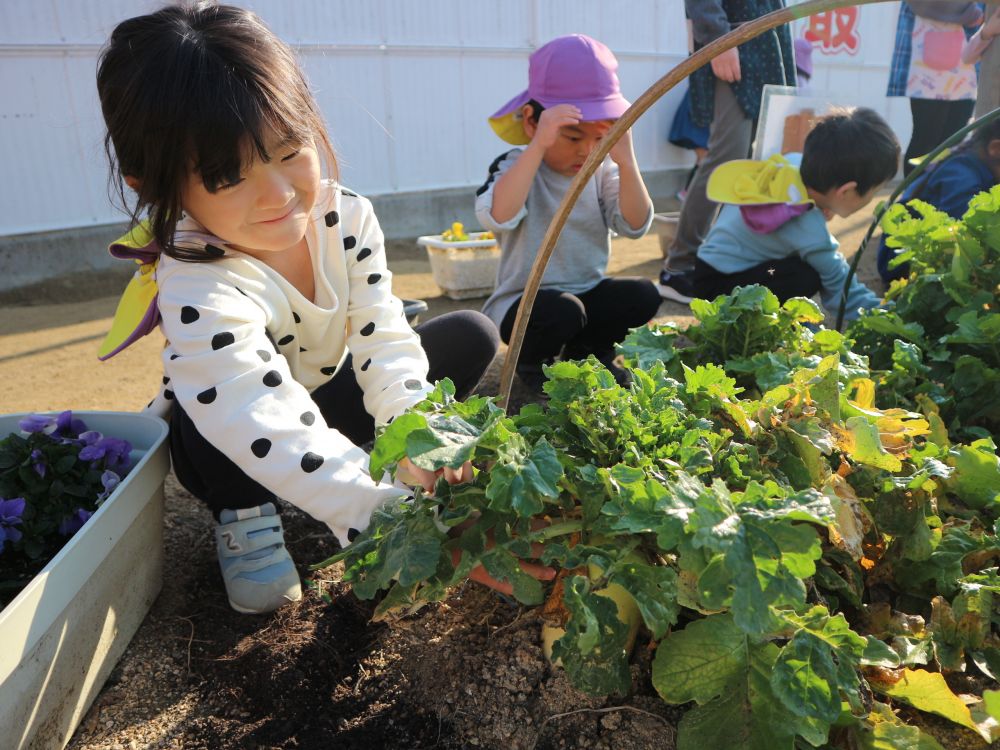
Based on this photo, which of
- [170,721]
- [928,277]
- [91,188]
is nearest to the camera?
[170,721]

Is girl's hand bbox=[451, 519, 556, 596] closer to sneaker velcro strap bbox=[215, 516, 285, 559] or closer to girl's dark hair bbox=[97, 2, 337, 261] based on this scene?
sneaker velcro strap bbox=[215, 516, 285, 559]

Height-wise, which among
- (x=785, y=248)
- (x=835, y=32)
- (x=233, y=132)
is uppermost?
(x=233, y=132)

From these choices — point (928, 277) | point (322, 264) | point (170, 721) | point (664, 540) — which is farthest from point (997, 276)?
point (170, 721)

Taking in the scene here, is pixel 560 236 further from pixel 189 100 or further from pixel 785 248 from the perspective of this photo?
pixel 189 100

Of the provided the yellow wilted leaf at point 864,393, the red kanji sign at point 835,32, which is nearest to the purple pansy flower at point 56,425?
the yellow wilted leaf at point 864,393

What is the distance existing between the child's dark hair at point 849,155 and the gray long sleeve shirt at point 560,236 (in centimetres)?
78

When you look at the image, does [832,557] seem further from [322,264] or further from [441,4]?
[441,4]

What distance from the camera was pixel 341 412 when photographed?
1.75 metres

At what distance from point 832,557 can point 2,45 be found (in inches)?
192

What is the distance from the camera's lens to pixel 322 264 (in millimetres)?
1557

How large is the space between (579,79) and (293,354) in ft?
3.63

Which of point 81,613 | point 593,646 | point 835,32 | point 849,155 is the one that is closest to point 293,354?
point 81,613

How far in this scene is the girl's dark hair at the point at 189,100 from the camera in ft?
3.90

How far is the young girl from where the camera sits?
120 centimetres
